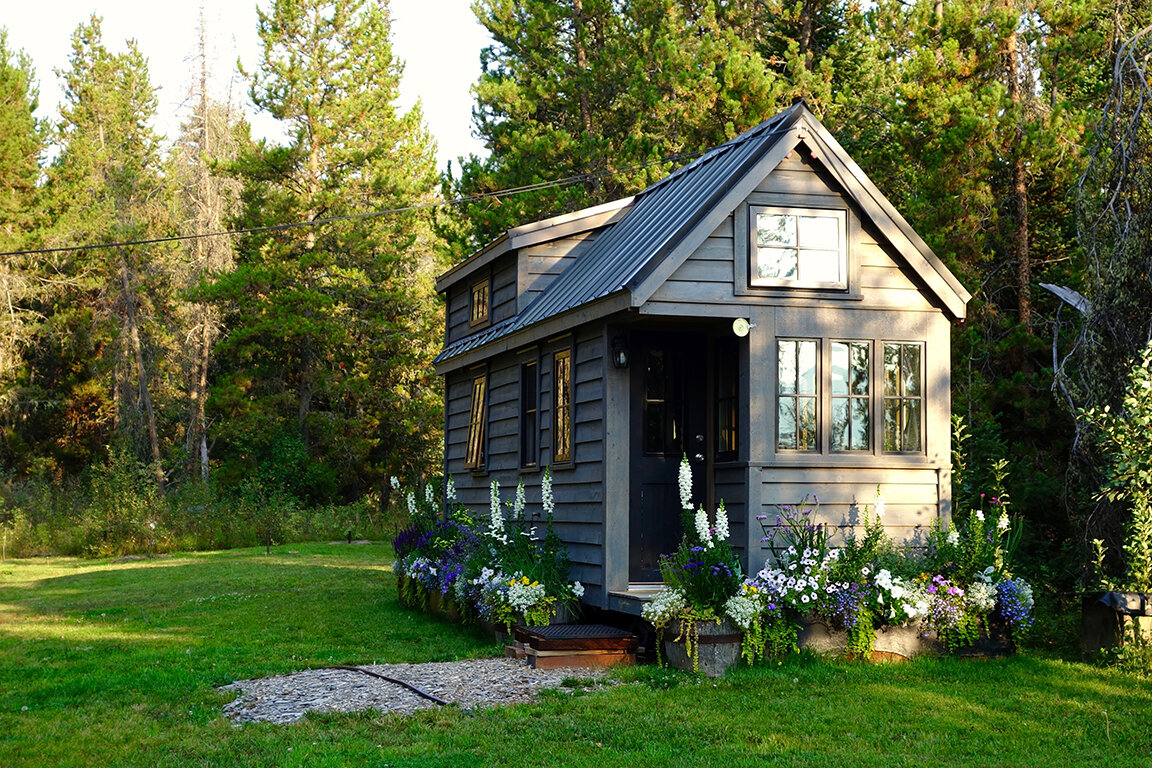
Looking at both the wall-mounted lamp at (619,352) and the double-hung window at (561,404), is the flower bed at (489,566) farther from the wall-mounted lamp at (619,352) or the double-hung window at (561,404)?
the wall-mounted lamp at (619,352)

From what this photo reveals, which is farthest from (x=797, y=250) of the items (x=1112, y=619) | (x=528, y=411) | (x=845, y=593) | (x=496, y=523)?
(x=496, y=523)

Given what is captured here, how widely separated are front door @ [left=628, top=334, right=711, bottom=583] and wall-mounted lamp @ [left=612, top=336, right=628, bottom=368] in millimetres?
821

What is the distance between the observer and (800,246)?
11375 millimetres

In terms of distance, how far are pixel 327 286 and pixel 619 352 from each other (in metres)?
25.7

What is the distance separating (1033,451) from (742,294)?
7087 millimetres

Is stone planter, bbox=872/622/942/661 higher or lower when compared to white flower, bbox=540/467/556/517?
lower

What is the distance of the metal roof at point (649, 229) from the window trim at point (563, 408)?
0.50 meters

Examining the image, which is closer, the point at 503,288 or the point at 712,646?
the point at 712,646

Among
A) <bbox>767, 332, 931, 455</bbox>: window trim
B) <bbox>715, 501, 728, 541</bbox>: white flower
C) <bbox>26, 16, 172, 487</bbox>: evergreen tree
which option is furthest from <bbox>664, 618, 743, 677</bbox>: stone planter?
<bbox>26, 16, 172, 487</bbox>: evergreen tree

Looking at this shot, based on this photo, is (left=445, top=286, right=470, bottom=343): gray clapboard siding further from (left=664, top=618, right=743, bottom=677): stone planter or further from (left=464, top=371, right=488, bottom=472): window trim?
(left=664, top=618, right=743, bottom=677): stone planter

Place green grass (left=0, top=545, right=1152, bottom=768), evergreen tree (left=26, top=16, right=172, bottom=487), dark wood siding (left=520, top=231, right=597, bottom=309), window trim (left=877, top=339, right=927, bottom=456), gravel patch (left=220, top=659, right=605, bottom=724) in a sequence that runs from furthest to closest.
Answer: evergreen tree (left=26, top=16, right=172, bottom=487), dark wood siding (left=520, top=231, right=597, bottom=309), window trim (left=877, top=339, right=927, bottom=456), gravel patch (left=220, top=659, right=605, bottom=724), green grass (left=0, top=545, right=1152, bottom=768)

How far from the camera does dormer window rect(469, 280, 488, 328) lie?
16352mm

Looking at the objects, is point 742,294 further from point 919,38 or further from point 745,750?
point 919,38

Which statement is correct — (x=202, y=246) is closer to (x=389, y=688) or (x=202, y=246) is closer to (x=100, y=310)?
(x=100, y=310)
